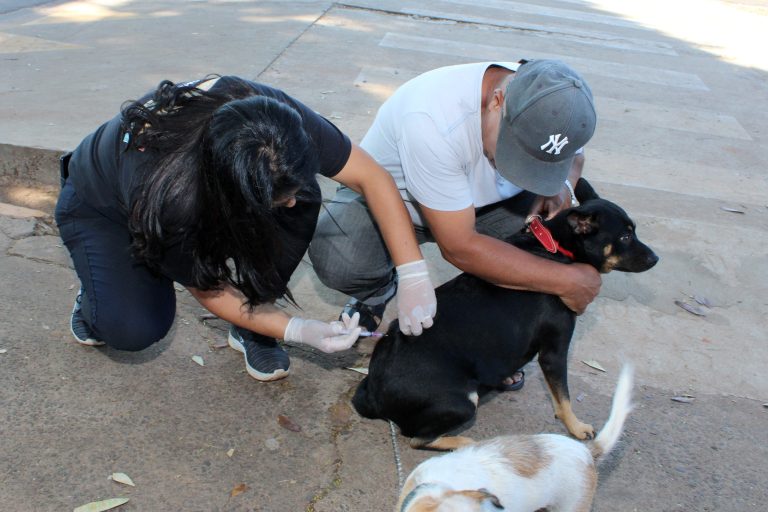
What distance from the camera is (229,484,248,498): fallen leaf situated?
8.02ft

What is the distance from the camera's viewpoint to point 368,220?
10.2 feet

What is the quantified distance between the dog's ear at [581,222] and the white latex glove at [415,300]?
2.03 feet

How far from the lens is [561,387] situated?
2797 millimetres

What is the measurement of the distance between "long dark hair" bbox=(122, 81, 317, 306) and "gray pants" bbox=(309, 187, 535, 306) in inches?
26.6

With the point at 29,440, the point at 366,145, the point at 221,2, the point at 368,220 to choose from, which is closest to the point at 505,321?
the point at 368,220

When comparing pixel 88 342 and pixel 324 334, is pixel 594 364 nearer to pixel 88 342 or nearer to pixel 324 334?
pixel 324 334

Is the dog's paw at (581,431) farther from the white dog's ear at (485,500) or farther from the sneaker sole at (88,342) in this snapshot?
the sneaker sole at (88,342)

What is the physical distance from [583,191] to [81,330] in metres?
2.28

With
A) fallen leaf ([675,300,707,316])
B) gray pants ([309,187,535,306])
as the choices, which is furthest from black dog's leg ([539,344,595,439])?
fallen leaf ([675,300,707,316])

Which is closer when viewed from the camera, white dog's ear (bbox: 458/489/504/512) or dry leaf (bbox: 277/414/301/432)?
white dog's ear (bbox: 458/489/504/512)

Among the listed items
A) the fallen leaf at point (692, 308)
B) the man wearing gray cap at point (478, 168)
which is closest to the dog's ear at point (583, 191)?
the man wearing gray cap at point (478, 168)

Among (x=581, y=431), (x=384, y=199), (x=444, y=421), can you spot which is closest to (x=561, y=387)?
(x=581, y=431)

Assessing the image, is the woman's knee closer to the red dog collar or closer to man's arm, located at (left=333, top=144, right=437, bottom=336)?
man's arm, located at (left=333, top=144, right=437, bottom=336)

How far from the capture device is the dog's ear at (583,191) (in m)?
Answer: 3.40
